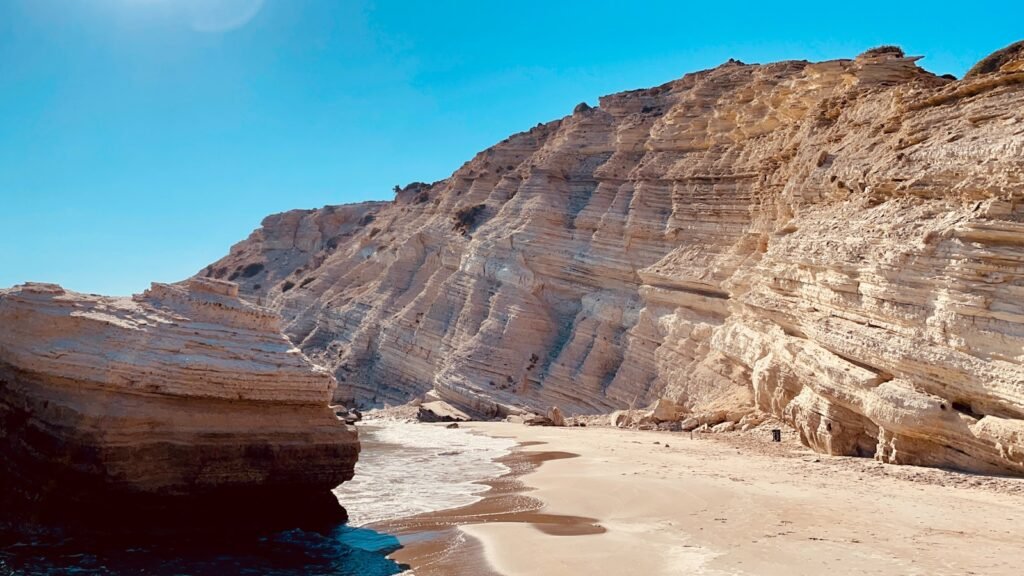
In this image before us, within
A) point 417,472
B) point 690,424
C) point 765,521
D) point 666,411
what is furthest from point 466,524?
point 666,411

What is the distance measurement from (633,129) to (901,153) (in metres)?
20.1

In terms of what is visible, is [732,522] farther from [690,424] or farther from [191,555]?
[690,424]

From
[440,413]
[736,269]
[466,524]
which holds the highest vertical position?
[736,269]

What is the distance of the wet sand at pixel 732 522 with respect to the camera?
7156 mm

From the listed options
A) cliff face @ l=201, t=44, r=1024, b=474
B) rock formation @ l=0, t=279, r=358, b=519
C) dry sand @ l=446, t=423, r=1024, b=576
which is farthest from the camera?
cliff face @ l=201, t=44, r=1024, b=474

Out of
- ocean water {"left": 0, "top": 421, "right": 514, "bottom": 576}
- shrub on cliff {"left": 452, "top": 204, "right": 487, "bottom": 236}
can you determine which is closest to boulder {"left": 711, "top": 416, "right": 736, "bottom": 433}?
ocean water {"left": 0, "top": 421, "right": 514, "bottom": 576}

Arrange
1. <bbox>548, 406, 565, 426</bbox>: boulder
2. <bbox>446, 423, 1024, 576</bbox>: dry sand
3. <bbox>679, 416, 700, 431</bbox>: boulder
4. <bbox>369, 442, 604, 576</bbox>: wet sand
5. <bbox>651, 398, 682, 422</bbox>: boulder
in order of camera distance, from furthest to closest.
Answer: <bbox>548, 406, 565, 426</bbox>: boulder
<bbox>651, 398, 682, 422</bbox>: boulder
<bbox>679, 416, 700, 431</bbox>: boulder
<bbox>369, 442, 604, 576</bbox>: wet sand
<bbox>446, 423, 1024, 576</bbox>: dry sand

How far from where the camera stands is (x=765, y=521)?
28.8 ft

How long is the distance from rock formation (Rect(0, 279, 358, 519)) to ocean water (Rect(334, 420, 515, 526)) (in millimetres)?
1506

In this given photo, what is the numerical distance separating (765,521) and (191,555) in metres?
6.68

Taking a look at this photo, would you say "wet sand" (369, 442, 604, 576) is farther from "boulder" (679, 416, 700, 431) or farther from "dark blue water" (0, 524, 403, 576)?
"boulder" (679, 416, 700, 431)

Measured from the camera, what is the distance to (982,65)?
17.3m

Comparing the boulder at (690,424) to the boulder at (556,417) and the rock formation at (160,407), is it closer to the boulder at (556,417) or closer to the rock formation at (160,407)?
the boulder at (556,417)

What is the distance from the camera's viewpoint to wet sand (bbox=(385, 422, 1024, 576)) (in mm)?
7156
